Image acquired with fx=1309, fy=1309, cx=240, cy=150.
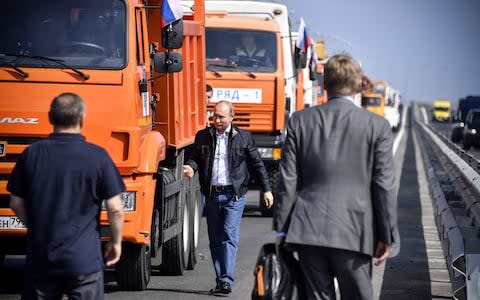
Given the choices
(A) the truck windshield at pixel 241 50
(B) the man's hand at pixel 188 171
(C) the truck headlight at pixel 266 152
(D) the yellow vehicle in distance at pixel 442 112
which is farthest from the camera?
(D) the yellow vehicle in distance at pixel 442 112

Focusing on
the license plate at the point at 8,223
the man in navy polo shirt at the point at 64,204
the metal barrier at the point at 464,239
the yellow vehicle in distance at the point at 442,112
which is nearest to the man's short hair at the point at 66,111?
the man in navy polo shirt at the point at 64,204

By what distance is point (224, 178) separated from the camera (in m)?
11.5

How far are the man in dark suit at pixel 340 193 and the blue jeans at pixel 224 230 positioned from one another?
4481 mm

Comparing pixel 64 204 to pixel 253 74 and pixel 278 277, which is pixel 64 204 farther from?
pixel 253 74

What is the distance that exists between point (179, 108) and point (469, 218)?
320 cm

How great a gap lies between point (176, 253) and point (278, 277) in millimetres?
5906

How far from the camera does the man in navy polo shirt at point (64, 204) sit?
6469mm

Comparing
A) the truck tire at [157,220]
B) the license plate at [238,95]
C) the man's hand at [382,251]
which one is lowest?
the truck tire at [157,220]

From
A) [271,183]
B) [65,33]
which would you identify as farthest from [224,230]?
[271,183]

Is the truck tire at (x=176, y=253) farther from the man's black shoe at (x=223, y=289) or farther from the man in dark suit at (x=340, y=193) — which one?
the man in dark suit at (x=340, y=193)

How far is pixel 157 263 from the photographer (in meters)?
14.0

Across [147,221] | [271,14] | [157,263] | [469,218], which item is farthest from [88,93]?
[271,14]

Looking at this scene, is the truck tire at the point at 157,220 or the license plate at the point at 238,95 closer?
the truck tire at the point at 157,220

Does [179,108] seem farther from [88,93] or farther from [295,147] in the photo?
[295,147]
